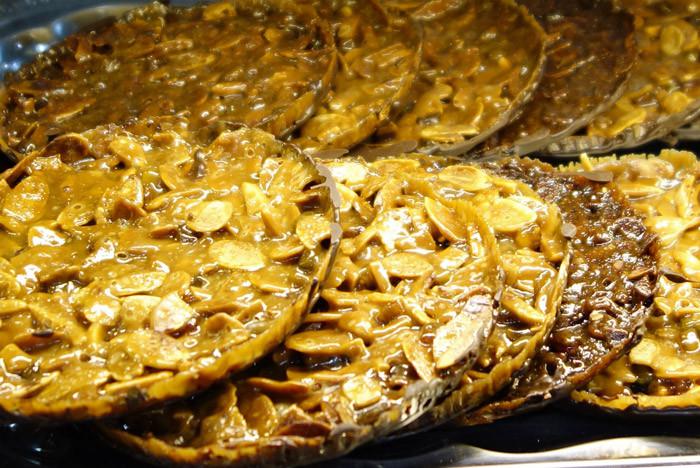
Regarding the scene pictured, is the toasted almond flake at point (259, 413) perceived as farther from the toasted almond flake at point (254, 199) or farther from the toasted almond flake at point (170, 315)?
the toasted almond flake at point (254, 199)

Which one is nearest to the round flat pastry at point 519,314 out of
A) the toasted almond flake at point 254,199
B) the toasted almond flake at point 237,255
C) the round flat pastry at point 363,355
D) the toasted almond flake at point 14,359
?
the round flat pastry at point 363,355

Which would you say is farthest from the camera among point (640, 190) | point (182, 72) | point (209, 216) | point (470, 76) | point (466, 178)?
point (470, 76)

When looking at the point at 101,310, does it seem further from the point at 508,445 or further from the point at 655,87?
the point at 655,87

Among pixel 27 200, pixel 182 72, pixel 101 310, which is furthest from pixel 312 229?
pixel 182 72

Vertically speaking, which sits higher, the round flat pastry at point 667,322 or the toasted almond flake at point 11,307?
the toasted almond flake at point 11,307

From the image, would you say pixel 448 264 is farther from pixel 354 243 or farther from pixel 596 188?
pixel 596 188

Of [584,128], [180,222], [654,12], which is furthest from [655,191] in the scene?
[180,222]
